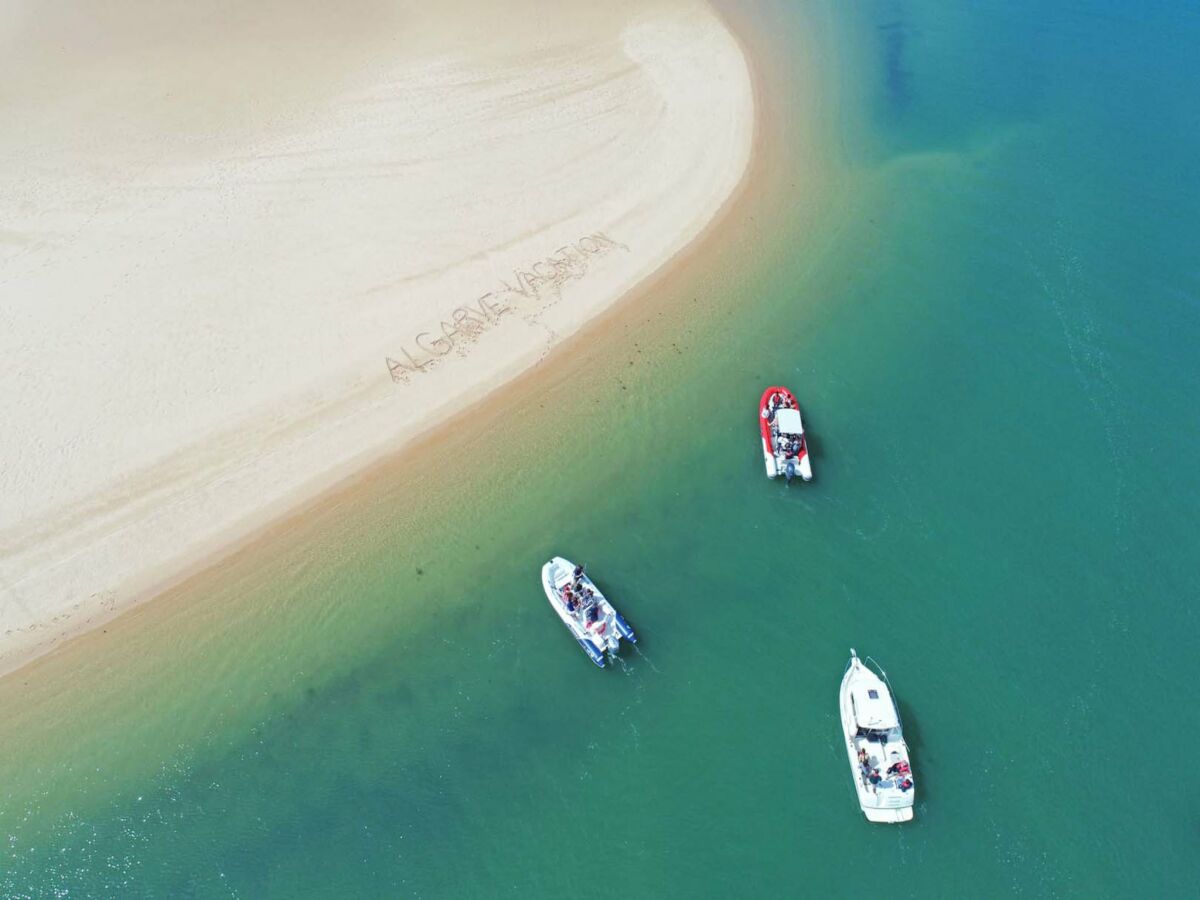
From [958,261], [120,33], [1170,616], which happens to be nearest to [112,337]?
[120,33]

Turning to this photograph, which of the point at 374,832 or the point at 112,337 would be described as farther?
the point at 112,337

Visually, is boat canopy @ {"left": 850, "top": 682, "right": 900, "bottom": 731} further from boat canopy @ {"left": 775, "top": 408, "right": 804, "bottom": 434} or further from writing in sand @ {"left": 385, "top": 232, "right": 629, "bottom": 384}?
writing in sand @ {"left": 385, "top": 232, "right": 629, "bottom": 384}

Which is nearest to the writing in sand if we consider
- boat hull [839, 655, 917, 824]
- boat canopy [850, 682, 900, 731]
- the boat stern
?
boat canopy [850, 682, 900, 731]

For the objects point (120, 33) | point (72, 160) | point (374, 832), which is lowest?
point (374, 832)

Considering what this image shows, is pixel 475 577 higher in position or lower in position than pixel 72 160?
lower

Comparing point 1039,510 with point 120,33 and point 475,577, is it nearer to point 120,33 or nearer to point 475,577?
point 475,577

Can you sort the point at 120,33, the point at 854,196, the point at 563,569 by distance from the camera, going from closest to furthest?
1. the point at 563,569
2. the point at 854,196
3. the point at 120,33

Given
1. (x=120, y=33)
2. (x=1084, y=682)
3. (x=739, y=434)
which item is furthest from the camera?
(x=120, y=33)
